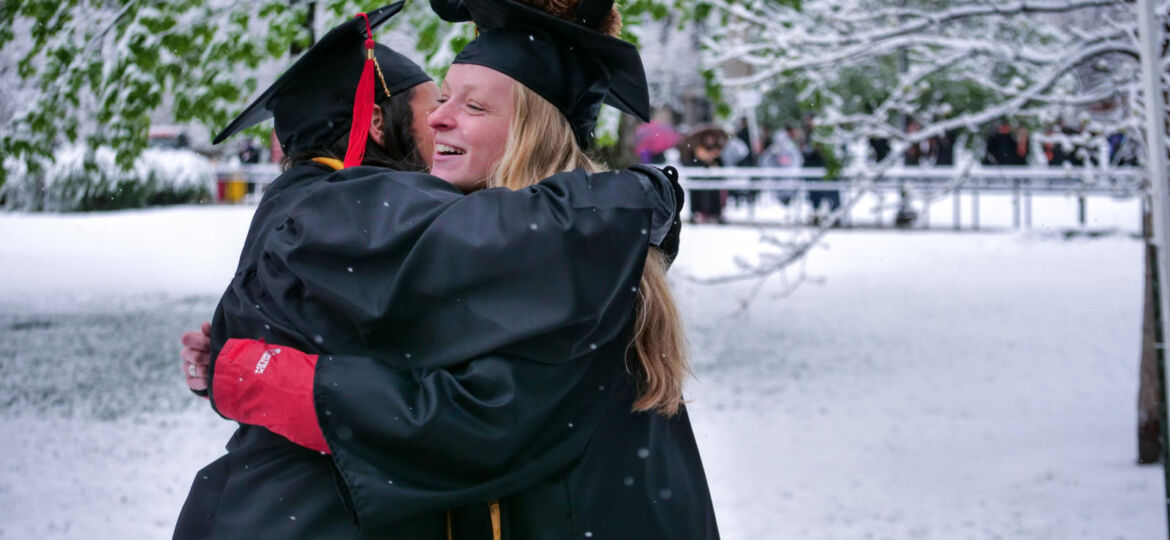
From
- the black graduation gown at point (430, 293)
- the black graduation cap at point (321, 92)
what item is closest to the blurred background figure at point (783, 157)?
the black graduation cap at point (321, 92)

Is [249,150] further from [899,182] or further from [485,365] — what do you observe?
[899,182]

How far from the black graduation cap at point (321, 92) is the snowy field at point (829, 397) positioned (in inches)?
144

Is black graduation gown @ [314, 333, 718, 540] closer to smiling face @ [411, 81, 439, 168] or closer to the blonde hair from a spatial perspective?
the blonde hair

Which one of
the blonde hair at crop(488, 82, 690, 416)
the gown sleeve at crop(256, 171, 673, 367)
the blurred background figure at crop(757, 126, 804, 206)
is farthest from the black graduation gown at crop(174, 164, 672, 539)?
the blurred background figure at crop(757, 126, 804, 206)

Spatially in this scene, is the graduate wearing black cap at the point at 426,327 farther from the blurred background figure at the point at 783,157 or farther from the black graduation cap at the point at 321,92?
the blurred background figure at the point at 783,157

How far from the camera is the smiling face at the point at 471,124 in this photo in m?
2.17

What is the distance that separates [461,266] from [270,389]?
1.21 feet

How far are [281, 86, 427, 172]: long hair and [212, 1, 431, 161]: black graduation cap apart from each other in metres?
0.09

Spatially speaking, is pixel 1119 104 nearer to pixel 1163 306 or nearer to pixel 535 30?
pixel 1163 306

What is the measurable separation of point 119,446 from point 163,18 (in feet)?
8.85

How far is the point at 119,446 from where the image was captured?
275 inches

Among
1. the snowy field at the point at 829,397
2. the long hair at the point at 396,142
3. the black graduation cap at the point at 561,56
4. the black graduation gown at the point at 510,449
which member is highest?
the black graduation cap at the point at 561,56

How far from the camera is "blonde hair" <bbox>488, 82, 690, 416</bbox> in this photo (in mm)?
2119

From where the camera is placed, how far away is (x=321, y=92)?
2.41m
